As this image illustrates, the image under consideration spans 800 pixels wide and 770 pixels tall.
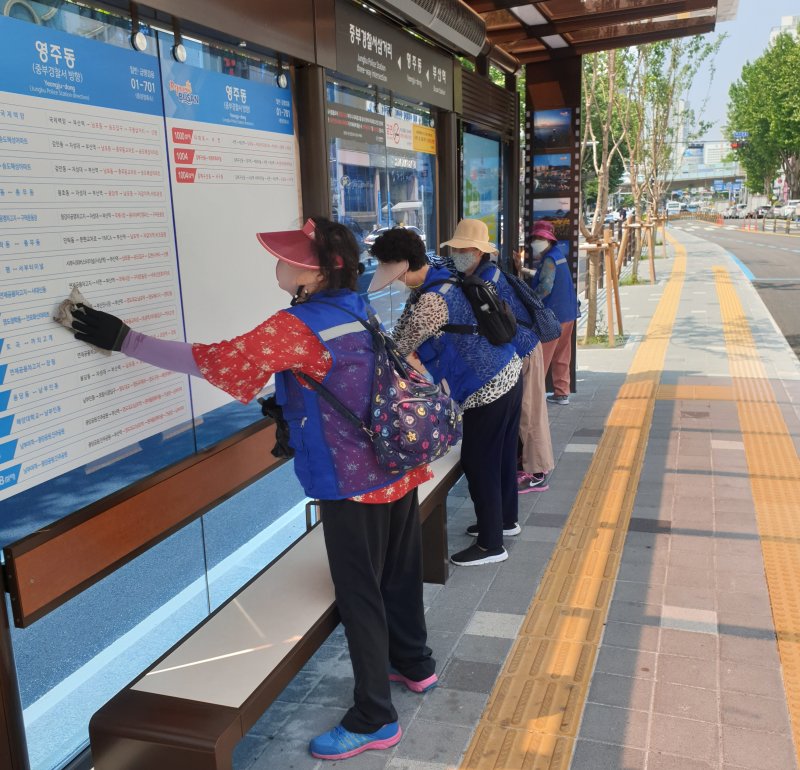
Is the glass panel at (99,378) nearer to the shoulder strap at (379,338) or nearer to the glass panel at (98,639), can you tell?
the glass panel at (98,639)

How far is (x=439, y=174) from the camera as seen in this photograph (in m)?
6.13

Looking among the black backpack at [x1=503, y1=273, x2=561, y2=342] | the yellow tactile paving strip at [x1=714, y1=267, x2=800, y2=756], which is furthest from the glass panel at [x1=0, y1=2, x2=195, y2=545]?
the yellow tactile paving strip at [x1=714, y1=267, x2=800, y2=756]

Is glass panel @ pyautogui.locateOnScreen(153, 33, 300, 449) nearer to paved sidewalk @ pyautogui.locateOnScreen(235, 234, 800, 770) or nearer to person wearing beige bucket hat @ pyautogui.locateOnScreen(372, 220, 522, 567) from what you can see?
person wearing beige bucket hat @ pyautogui.locateOnScreen(372, 220, 522, 567)

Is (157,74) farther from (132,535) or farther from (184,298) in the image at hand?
(132,535)

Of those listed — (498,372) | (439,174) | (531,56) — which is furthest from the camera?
(531,56)

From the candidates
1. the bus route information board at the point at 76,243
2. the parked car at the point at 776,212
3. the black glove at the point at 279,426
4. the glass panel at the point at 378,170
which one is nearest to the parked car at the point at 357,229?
the glass panel at the point at 378,170

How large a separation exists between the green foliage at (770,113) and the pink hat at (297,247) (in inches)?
2032

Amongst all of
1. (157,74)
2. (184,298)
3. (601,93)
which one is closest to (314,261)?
(184,298)

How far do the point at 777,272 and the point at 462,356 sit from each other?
71.1ft

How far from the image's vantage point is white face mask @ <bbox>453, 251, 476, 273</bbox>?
4.31 meters

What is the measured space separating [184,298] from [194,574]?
3.98 feet

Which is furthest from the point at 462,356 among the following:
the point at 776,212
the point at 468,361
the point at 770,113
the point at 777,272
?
the point at 776,212

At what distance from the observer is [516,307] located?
464 cm

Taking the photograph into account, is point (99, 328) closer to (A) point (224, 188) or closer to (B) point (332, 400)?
(B) point (332, 400)
